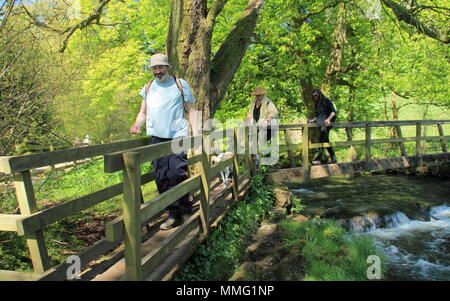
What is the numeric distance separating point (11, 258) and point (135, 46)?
10601mm

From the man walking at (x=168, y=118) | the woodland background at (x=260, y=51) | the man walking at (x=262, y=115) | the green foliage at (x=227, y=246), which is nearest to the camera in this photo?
the green foliage at (x=227, y=246)

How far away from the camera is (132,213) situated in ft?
8.68

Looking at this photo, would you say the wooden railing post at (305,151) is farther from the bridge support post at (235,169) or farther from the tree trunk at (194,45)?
the tree trunk at (194,45)

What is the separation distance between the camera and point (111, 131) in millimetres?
21859

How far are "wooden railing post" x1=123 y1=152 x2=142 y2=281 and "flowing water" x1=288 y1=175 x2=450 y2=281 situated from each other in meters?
4.33

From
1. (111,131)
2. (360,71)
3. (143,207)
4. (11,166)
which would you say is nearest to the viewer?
(11,166)

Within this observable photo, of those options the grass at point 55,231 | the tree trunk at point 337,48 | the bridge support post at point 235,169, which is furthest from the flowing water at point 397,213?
the grass at point 55,231

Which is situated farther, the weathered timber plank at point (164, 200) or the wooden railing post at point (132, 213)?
the weathered timber plank at point (164, 200)

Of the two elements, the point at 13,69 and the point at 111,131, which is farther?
the point at 111,131

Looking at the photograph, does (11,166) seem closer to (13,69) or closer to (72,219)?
(13,69)

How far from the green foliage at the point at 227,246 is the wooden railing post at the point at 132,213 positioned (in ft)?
2.96

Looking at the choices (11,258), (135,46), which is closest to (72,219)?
(11,258)

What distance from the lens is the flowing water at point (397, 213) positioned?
6.13 metres

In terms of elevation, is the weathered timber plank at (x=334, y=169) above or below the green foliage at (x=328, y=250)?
above
